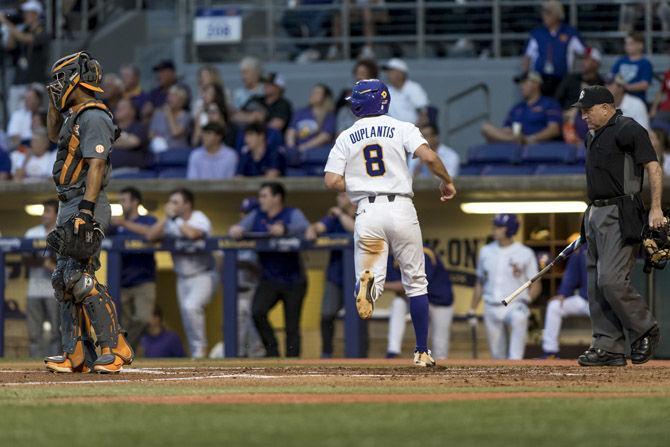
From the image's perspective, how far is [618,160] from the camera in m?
9.02

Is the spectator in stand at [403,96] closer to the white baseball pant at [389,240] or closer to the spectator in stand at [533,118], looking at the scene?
the spectator in stand at [533,118]

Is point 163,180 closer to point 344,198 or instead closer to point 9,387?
point 344,198

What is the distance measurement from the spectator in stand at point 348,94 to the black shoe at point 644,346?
610cm

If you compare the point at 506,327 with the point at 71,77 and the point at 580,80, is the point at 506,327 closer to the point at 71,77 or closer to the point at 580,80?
the point at 580,80

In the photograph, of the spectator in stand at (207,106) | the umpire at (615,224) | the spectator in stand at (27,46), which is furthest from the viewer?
the spectator in stand at (27,46)

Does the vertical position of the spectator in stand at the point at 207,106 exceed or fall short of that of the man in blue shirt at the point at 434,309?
→ it exceeds it

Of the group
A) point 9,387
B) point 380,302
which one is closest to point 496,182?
point 380,302

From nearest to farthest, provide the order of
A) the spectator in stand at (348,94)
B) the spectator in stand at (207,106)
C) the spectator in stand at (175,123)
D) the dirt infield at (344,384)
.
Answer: the dirt infield at (344,384), the spectator in stand at (348,94), the spectator in stand at (207,106), the spectator in stand at (175,123)

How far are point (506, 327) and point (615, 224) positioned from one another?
4721 millimetres

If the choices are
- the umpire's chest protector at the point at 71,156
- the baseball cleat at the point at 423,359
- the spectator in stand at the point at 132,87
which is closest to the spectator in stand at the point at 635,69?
the spectator in stand at the point at 132,87

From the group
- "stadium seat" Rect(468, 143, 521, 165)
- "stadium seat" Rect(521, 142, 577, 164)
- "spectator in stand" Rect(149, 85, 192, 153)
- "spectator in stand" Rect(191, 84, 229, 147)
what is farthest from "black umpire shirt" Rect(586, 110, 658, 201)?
"spectator in stand" Rect(149, 85, 192, 153)

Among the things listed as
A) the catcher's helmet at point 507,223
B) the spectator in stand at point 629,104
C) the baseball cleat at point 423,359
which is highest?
the spectator in stand at point 629,104

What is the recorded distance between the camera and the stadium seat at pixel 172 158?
1555cm

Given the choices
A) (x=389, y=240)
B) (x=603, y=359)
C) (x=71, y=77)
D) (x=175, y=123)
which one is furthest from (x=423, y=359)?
(x=175, y=123)
